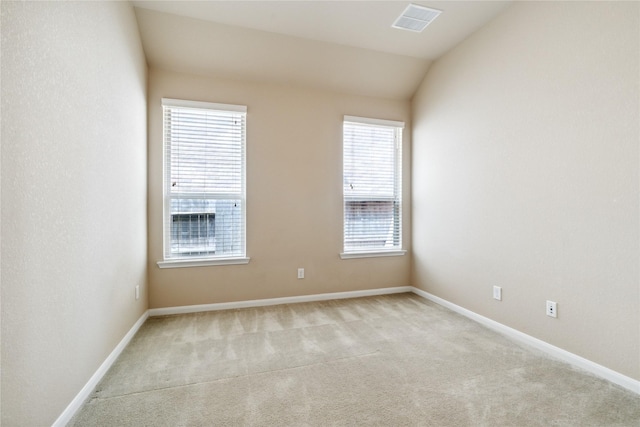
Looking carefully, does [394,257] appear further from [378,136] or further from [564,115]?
[564,115]

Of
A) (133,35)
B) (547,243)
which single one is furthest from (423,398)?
(133,35)

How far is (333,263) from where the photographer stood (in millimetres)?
3898

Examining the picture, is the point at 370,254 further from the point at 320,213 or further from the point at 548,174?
the point at 548,174

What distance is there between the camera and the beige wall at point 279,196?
3.30 metres

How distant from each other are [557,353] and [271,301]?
2743 millimetres

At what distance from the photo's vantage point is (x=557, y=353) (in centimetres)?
236

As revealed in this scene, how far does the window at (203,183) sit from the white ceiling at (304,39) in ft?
1.64

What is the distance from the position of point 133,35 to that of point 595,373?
457 cm

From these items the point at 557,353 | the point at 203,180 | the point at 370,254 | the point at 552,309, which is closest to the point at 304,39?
the point at 203,180

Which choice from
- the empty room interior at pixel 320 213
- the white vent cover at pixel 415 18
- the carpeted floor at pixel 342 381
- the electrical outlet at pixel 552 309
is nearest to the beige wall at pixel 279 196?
the empty room interior at pixel 320 213

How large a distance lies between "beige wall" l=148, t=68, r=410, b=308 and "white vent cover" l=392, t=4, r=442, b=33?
1.03 m

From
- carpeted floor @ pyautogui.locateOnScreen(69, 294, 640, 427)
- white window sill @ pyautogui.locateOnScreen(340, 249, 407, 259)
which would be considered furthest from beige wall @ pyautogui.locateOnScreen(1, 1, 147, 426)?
white window sill @ pyautogui.locateOnScreen(340, 249, 407, 259)

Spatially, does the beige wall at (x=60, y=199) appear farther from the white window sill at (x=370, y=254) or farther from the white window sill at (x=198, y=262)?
the white window sill at (x=370, y=254)

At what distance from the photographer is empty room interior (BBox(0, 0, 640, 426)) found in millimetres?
1616
